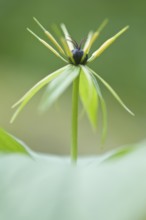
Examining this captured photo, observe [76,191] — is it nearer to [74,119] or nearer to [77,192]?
[77,192]

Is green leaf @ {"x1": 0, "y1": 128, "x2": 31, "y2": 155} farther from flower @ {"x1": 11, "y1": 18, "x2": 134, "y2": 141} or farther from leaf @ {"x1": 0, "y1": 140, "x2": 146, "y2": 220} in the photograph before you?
leaf @ {"x1": 0, "y1": 140, "x2": 146, "y2": 220}

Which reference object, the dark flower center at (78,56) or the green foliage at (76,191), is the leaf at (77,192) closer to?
the green foliage at (76,191)

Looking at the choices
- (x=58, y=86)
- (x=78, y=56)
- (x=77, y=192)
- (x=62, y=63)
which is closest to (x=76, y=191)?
(x=77, y=192)

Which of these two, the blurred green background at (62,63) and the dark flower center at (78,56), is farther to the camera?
the blurred green background at (62,63)

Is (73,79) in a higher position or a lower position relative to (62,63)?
higher

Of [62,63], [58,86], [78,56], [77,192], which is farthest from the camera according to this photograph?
[62,63]

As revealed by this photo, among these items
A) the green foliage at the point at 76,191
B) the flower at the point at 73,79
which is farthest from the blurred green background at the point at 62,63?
the green foliage at the point at 76,191

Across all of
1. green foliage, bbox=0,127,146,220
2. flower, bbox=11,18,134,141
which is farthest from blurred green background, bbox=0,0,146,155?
green foliage, bbox=0,127,146,220
